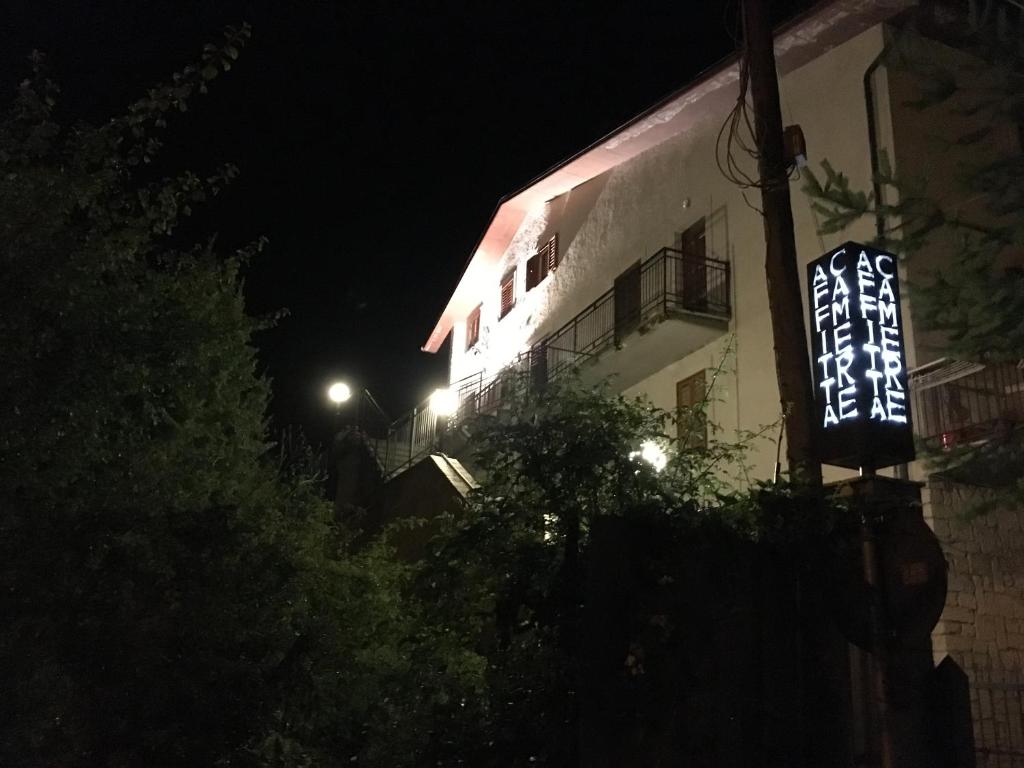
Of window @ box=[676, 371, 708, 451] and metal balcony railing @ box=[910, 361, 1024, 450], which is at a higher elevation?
metal balcony railing @ box=[910, 361, 1024, 450]

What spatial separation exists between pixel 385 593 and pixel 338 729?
2.59m

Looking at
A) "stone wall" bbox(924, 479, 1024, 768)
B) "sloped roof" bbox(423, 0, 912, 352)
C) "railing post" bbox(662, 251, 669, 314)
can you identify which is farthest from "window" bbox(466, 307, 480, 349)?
"stone wall" bbox(924, 479, 1024, 768)

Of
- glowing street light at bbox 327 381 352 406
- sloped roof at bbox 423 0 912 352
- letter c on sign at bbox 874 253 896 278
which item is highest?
sloped roof at bbox 423 0 912 352

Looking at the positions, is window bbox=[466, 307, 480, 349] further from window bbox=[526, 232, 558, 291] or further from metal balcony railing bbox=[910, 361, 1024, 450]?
metal balcony railing bbox=[910, 361, 1024, 450]

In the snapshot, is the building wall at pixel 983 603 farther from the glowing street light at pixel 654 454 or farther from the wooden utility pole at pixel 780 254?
the glowing street light at pixel 654 454

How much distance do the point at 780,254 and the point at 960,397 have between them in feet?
11.1

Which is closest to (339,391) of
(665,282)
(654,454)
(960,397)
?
(665,282)

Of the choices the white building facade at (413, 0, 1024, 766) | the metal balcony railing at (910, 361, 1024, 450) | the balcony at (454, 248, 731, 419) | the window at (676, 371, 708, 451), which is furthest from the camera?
the balcony at (454, 248, 731, 419)

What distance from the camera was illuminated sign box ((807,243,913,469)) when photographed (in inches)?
263

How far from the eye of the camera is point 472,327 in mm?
26141

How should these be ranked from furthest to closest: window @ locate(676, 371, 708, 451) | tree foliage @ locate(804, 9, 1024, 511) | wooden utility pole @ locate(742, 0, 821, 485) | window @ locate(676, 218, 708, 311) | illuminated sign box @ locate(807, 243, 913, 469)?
1. window @ locate(676, 218, 708, 311)
2. wooden utility pole @ locate(742, 0, 821, 485)
3. illuminated sign box @ locate(807, 243, 913, 469)
4. window @ locate(676, 371, 708, 451)
5. tree foliage @ locate(804, 9, 1024, 511)

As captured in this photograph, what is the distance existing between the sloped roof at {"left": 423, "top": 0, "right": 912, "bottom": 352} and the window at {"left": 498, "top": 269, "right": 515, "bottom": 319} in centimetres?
105

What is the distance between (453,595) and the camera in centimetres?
561

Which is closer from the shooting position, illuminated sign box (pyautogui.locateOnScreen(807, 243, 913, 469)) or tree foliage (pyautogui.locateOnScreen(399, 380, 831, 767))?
tree foliage (pyautogui.locateOnScreen(399, 380, 831, 767))
